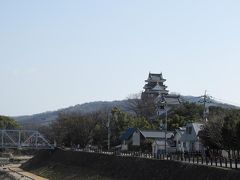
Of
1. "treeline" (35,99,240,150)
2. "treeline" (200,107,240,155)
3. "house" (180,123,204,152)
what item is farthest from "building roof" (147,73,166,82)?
"treeline" (200,107,240,155)

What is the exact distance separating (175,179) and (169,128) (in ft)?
162

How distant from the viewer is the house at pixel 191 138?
7206 cm

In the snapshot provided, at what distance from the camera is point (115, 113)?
334 feet

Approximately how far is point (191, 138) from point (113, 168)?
19119 millimetres

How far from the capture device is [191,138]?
7362cm

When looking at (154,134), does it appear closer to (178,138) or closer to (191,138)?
(178,138)

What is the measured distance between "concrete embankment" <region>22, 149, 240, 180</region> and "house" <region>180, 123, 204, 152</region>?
1365 cm

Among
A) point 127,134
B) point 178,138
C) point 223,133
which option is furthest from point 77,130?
point 223,133

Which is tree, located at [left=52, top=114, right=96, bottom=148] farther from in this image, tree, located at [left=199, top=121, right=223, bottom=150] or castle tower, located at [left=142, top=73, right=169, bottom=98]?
tree, located at [left=199, top=121, right=223, bottom=150]

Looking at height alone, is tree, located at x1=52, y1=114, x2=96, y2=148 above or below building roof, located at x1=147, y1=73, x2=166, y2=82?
below

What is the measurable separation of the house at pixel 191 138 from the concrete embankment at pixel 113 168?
44.8ft

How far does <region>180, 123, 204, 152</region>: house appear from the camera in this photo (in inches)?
2837

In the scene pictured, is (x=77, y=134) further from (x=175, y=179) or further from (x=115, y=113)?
(x=175, y=179)

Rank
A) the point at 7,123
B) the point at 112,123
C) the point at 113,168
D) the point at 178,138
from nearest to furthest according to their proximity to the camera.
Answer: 1. the point at 113,168
2. the point at 178,138
3. the point at 112,123
4. the point at 7,123
